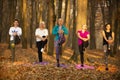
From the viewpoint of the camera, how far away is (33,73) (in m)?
12.8

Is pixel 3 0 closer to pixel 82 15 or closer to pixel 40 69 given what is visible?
pixel 82 15

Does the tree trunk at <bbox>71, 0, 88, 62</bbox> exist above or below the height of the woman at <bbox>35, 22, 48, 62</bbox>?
above

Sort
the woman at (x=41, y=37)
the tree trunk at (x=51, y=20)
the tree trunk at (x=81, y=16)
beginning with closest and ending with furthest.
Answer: the woman at (x=41, y=37) < the tree trunk at (x=81, y=16) < the tree trunk at (x=51, y=20)

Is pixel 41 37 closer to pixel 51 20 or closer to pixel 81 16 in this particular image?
pixel 81 16

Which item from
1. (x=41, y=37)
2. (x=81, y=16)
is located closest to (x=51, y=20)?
(x=81, y=16)

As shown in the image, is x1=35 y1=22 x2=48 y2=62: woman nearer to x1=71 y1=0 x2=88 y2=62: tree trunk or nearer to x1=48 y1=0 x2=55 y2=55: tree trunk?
x1=71 y1=0 x2=88 y2=62: tree trunk

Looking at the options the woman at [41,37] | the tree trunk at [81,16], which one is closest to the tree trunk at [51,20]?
the tree trunk at [81,16]

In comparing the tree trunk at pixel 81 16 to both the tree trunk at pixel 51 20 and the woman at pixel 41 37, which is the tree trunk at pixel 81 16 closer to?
the woman at pixel 41 37

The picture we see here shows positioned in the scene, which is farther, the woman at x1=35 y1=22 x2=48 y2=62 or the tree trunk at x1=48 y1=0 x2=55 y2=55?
the tree trunk at x1=48 y1=0 x2=55 y2=55

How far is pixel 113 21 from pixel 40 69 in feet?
33.6

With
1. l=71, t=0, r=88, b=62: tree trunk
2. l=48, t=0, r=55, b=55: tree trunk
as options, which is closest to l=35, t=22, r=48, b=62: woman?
l=71, t=0, r=88, b=62: tree trunk

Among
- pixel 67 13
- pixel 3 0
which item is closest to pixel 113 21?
pixel 67 13

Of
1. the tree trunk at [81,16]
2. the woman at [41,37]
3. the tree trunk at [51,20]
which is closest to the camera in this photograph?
the woman at [41,37]

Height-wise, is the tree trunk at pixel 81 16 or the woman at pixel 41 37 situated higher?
the tree trunk at pixel 81 16
